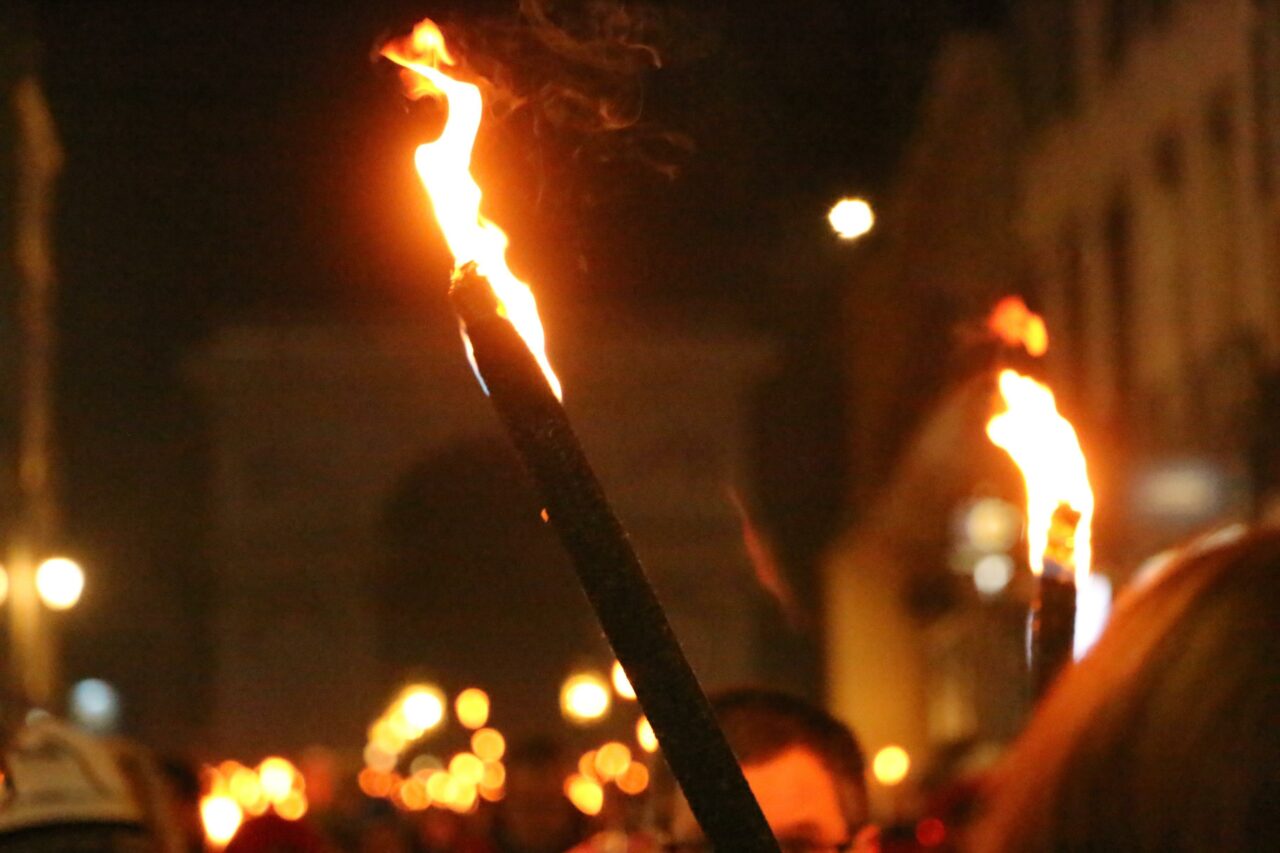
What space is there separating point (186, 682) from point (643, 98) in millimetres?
52712

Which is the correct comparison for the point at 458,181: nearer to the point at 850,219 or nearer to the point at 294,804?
the point at 850,219

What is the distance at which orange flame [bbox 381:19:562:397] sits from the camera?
238 cm

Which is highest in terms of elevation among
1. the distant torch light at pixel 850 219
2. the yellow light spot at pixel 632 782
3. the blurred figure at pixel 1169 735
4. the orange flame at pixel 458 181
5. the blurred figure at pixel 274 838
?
the blurred figure at pixel 274 838

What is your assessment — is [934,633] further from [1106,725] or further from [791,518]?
[1106,725]

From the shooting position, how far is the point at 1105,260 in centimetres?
2431

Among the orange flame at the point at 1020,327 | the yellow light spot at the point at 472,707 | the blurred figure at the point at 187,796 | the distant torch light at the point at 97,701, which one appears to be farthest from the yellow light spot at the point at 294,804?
the distant torch light at the point at 97,701

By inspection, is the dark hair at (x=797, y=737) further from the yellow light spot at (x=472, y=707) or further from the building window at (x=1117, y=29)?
the yellow light spot at (x=472, y=707)

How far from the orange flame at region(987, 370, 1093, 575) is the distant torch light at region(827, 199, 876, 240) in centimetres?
42

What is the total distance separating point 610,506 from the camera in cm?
202

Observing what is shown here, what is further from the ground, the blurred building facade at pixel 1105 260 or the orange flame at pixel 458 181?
the blurred building facade at pixel 1105 260

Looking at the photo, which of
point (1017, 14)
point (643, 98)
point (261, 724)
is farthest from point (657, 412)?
point (643, 98)

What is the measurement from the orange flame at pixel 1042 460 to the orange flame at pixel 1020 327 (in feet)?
0.18

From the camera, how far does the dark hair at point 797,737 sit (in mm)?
3684

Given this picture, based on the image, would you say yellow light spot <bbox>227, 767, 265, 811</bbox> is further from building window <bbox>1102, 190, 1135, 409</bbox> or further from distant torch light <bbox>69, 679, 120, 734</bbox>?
distant torch light <bbox>69, 679, 120, 734</bbox>
